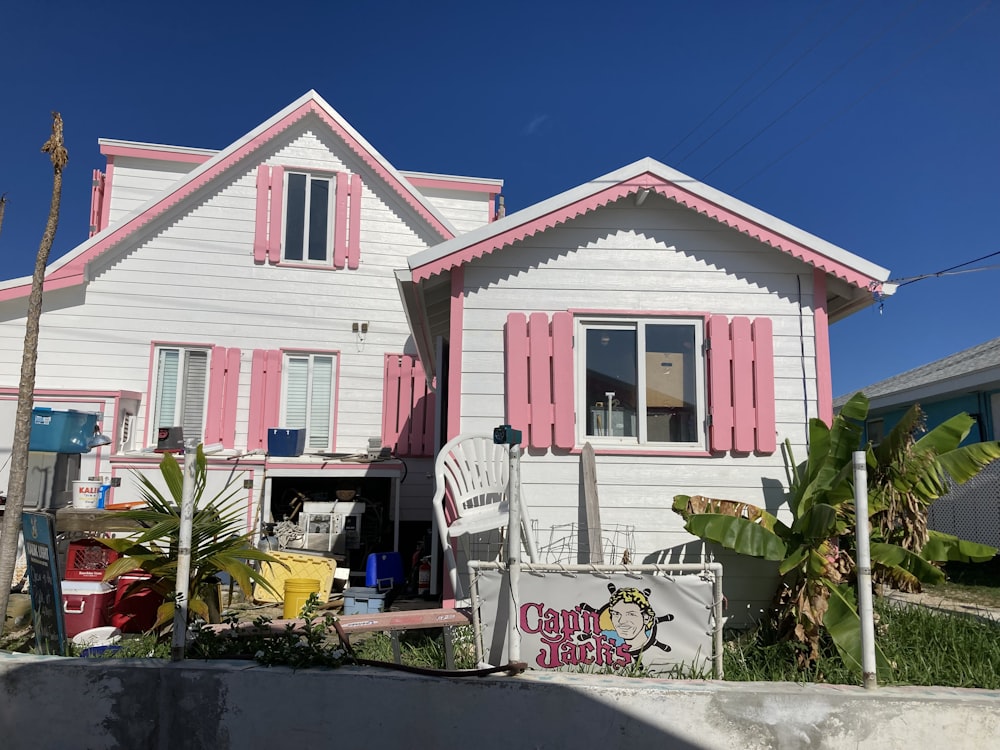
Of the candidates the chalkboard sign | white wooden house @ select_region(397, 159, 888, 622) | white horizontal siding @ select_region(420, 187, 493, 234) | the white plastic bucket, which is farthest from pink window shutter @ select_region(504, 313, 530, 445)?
white horizontal siding @ select_region(420, 187, 493, 234)

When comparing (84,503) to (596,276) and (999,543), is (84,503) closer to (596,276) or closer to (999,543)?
(596,276)

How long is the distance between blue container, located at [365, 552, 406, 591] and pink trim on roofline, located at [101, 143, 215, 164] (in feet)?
29.9

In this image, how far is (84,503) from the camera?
8.66 m

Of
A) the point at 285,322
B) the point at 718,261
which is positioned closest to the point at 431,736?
the point at 718,261

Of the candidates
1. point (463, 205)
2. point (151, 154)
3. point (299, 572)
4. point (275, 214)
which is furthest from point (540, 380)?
point (151, 154)

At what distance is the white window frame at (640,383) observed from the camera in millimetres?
6688

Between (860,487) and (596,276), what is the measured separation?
141 inches

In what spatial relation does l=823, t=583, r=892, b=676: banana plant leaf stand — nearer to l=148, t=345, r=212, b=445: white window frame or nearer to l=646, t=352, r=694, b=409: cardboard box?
l=646, t=352, r=694, b=409: cardboard box

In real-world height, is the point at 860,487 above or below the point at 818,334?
below

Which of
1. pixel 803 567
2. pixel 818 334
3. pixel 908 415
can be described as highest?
pixel 818 334

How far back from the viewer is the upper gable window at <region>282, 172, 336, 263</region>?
1227 centimetres

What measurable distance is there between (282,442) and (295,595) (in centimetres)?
367

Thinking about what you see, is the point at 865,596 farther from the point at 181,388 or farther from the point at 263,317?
the point at 181,388

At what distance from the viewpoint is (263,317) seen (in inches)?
464
